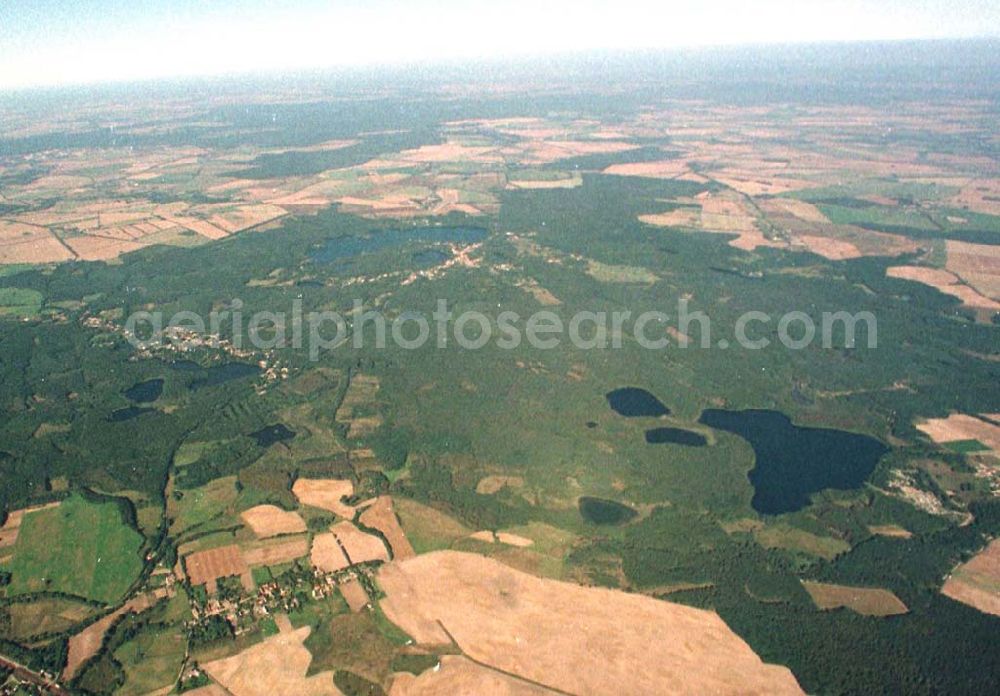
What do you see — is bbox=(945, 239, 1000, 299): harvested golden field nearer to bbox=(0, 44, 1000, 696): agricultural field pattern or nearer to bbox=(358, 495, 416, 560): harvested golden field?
bbox=(0, 44, 1000, 696): agricultural field pattern

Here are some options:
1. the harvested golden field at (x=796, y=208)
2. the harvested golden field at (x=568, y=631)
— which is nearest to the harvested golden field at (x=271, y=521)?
the harvested golden field at (x=568, y=631)

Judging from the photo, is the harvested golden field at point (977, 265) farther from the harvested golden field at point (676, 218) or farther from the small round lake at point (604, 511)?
the small round lake at point (604, 511)

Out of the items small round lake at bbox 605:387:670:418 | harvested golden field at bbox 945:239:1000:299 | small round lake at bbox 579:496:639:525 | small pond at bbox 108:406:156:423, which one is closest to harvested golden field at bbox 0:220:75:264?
small pond at bbox 108:406:156:423

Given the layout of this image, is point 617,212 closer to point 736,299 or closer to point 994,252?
point 736,299

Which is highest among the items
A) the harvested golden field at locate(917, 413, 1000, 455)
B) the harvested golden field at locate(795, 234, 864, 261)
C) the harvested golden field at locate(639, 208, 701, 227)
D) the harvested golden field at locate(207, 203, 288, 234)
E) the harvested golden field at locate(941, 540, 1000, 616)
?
the harvested golden field at locate(207, 203, 288, 234)

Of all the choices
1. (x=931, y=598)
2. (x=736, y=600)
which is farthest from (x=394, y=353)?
(x=931, y=598)
